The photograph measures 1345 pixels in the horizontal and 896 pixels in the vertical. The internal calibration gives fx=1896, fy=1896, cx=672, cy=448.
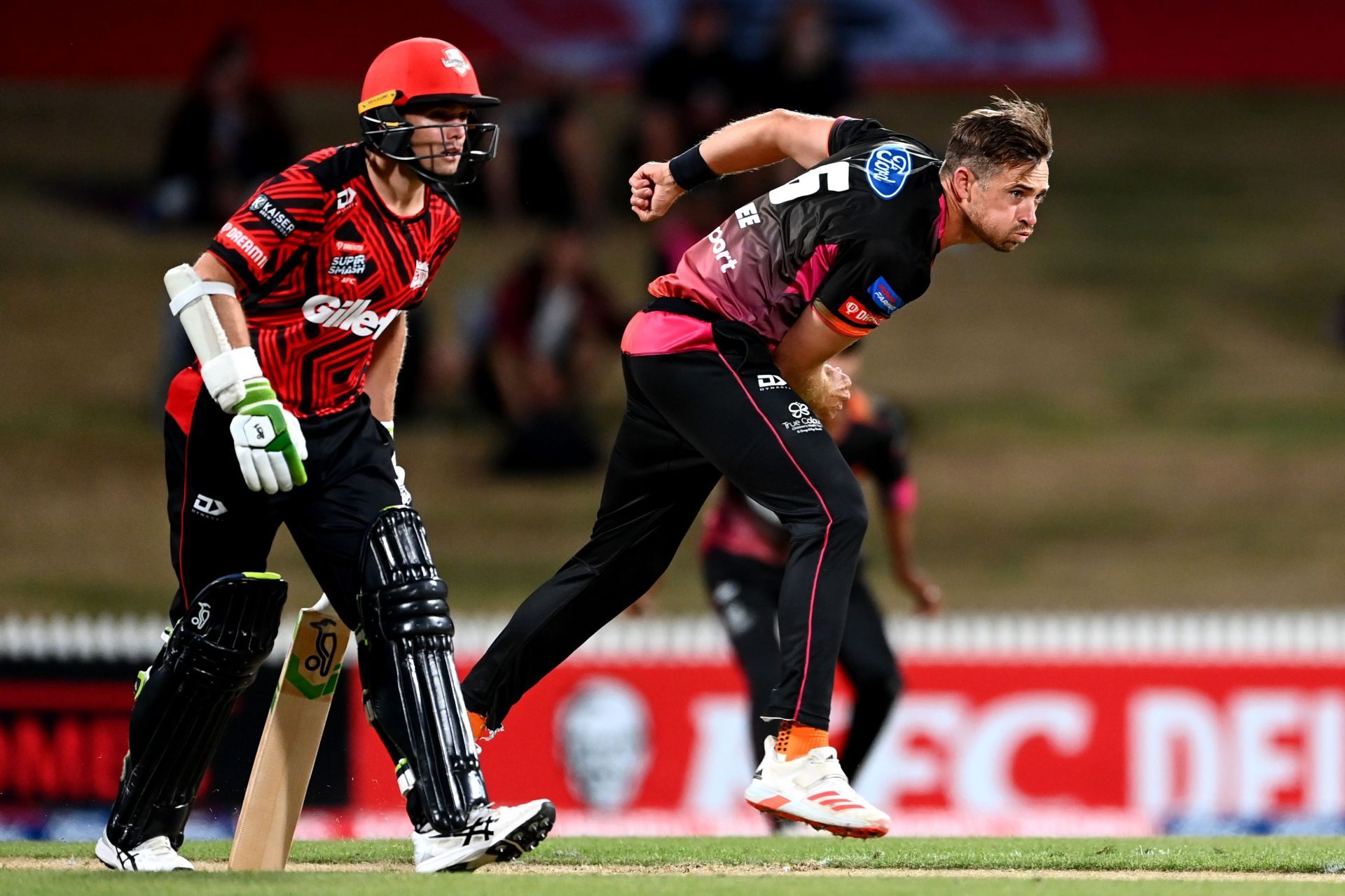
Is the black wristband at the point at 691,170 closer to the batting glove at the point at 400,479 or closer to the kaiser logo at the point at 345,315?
the kaiser logo at the point at 345,315

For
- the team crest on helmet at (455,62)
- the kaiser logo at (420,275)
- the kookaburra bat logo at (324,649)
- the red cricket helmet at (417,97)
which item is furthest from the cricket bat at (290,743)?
the team crest on helmet at (455,62)

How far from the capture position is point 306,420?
16.4 feet

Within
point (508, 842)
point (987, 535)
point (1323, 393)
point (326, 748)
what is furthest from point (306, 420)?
point (1323, 393)

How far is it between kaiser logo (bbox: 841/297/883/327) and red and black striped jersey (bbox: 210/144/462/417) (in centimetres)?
116

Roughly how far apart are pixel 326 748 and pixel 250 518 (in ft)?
13.0

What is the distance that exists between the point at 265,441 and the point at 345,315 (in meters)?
0.58

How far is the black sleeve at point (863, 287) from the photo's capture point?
15.6 feet

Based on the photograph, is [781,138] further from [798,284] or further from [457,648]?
[457,648]

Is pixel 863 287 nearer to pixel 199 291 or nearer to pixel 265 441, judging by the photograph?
pixel 265 441

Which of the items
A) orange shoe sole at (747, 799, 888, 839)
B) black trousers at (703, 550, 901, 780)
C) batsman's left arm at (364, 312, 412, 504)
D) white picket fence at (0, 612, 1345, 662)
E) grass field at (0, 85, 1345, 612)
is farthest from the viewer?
grass field at (0, 85, 1345, 612)

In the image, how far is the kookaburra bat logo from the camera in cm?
515

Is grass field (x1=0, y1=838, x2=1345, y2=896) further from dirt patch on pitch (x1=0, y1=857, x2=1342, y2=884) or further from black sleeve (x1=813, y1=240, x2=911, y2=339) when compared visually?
black sleeve (x1=813, y1=240, x2=911, y2=339)

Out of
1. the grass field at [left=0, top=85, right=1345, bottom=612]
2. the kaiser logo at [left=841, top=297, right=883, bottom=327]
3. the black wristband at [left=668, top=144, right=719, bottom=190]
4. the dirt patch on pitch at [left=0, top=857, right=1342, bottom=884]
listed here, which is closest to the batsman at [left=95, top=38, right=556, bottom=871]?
the dirt patch on pitch at [left=0, top=857, right=1342, bottom=884]

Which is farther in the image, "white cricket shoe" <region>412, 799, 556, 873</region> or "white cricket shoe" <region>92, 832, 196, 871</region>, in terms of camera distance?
"white cricket shoe" <region>92, 832, 196, 871</region>
